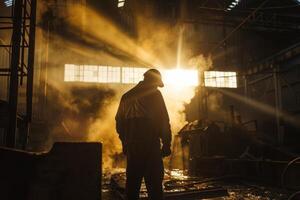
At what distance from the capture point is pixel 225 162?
9.66 m

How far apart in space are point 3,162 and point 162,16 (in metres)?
14.5

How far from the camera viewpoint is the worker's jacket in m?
3.80

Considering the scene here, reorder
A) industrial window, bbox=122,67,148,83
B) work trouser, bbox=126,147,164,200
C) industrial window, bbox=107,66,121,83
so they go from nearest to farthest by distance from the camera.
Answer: work trouser, bbox=126,147,164,200
industrial window, bbox=107,66,121,83
industrial window, bbox=122,67,148,83

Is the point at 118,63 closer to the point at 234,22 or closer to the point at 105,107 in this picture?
the point at 105,107

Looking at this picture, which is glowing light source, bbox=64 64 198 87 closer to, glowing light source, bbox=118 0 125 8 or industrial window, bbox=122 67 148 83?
industrial window, bbox=122 67 148 83

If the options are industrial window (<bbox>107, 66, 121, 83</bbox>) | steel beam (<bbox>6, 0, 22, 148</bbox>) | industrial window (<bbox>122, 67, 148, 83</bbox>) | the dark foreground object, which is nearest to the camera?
the dark foreground object

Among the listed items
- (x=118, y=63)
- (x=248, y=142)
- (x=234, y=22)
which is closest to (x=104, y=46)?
(x=118, y=63)

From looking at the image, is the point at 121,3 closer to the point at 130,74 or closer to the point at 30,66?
the point at 130,74

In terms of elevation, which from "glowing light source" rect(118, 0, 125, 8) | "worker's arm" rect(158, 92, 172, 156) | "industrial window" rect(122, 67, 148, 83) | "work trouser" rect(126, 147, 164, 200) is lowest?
"work trouser" rect(126, 147, 164, 200)

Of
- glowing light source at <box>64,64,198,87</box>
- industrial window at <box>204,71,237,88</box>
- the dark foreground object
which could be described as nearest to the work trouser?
the dark foreground object

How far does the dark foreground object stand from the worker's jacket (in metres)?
0.55

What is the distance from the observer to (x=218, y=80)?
18.4 meters

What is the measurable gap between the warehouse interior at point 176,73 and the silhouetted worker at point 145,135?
6263 mm

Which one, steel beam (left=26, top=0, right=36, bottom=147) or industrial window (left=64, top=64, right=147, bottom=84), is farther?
industrial window (left=64, top=64, right=147, bottom=84)
